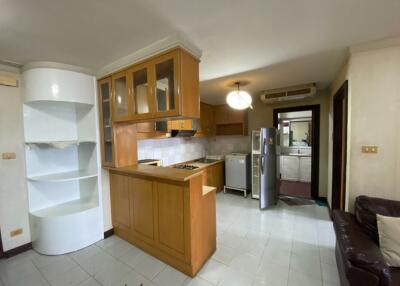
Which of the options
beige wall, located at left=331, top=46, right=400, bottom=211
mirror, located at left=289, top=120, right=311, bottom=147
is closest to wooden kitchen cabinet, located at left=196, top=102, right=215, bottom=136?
mirror, located at left=289, top=120, right=311, bottom=147

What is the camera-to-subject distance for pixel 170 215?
196cm

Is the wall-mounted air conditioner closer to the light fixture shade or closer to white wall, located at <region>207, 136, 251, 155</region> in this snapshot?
the light fixture shade

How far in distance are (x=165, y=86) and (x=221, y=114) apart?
3196 millimetres

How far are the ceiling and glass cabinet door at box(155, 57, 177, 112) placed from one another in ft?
0.80

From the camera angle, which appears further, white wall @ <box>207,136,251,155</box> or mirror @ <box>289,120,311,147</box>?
mirror @ <box>289,120,311,147</box>

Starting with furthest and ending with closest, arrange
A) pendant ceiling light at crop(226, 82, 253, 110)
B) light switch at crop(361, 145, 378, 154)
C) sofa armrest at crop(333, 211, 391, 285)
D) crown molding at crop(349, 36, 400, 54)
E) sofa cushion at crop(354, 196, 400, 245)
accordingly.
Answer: pendant ceiling light at crop(226, 82, 253, 110) < light switch at crop(361, 145, 378, 154) < crown molding at crop(349, 36, 400, 54) < sofa cushion at crop(354, 196, 400, 245) < sofa armrest at crop(333, 211, 391, 285)

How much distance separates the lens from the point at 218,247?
232 centimetres

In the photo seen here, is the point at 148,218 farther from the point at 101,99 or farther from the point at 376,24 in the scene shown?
the point at 376,24

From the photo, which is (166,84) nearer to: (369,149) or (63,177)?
(63,177)

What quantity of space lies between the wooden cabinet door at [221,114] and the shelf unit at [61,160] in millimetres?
3197

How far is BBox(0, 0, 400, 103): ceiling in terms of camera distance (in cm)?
127

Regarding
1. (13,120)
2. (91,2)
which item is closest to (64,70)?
(13,120)

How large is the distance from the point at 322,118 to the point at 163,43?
147 inches

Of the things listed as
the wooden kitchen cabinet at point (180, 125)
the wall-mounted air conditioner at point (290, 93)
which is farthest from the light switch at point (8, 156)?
the wall-mounted air conditioner at point (290, 93)
